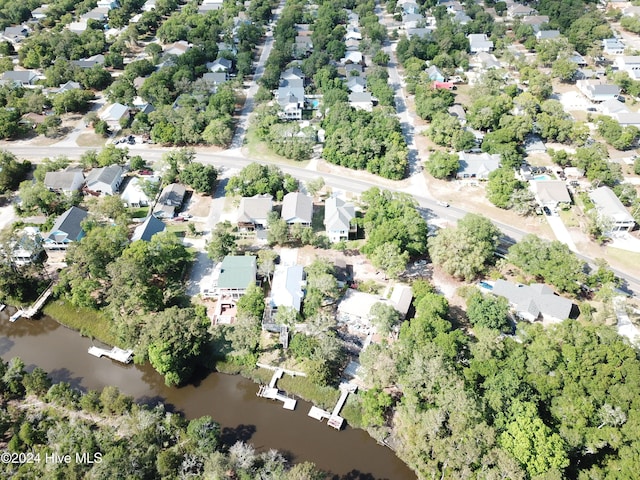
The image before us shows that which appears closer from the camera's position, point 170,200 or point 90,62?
point 170,200

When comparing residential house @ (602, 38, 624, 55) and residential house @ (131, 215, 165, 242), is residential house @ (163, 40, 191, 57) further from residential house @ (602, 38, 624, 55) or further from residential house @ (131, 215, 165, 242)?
residential house @ (602, 38, 624, 55)

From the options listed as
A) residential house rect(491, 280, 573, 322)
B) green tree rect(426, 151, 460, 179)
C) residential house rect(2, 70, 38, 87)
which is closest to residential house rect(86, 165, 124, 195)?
residential house rect(2, 70, 38, 87)

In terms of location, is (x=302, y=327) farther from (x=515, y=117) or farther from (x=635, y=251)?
(x=515, y=117)

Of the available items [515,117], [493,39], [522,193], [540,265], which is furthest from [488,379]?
[493,39]

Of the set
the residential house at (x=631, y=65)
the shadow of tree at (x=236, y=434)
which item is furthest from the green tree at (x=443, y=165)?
the residential house at (x=631, y=65)

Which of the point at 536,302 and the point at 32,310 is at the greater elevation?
the point at 536,302

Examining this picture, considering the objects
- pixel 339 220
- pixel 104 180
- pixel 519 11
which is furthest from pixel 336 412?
pixel 519 11

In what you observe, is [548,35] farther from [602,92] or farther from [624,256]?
[624,256]
